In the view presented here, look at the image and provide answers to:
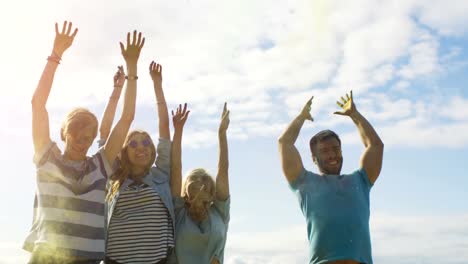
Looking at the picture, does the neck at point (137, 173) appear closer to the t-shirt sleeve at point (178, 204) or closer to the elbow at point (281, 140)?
the t-shirt sleeve at point (178, 204)

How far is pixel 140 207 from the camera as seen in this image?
25.3 feet

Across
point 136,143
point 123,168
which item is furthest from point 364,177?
point 123,168

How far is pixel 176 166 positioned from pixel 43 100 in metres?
2.29

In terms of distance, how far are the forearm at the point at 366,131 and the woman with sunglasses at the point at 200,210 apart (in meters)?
2.14

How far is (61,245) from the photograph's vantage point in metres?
6.49

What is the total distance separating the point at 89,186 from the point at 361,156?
414cm

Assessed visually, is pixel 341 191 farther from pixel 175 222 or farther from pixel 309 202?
pixel 175 222

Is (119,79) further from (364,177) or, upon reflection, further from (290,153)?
(364,177)

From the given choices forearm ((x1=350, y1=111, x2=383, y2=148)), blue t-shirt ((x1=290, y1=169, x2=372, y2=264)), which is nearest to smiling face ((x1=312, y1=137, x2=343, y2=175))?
blue t-shirt ((x1=290, y1=169, x2=372, y2=264))

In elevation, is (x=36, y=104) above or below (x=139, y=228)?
above

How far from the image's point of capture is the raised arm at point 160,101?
8695 mm

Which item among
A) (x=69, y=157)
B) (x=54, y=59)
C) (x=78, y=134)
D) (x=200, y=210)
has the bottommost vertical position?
(x=200, y=210)

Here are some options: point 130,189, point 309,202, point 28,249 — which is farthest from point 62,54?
point 309,202

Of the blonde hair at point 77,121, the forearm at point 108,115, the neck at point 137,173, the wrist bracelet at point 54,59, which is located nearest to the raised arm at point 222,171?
the neck at point 137,173
